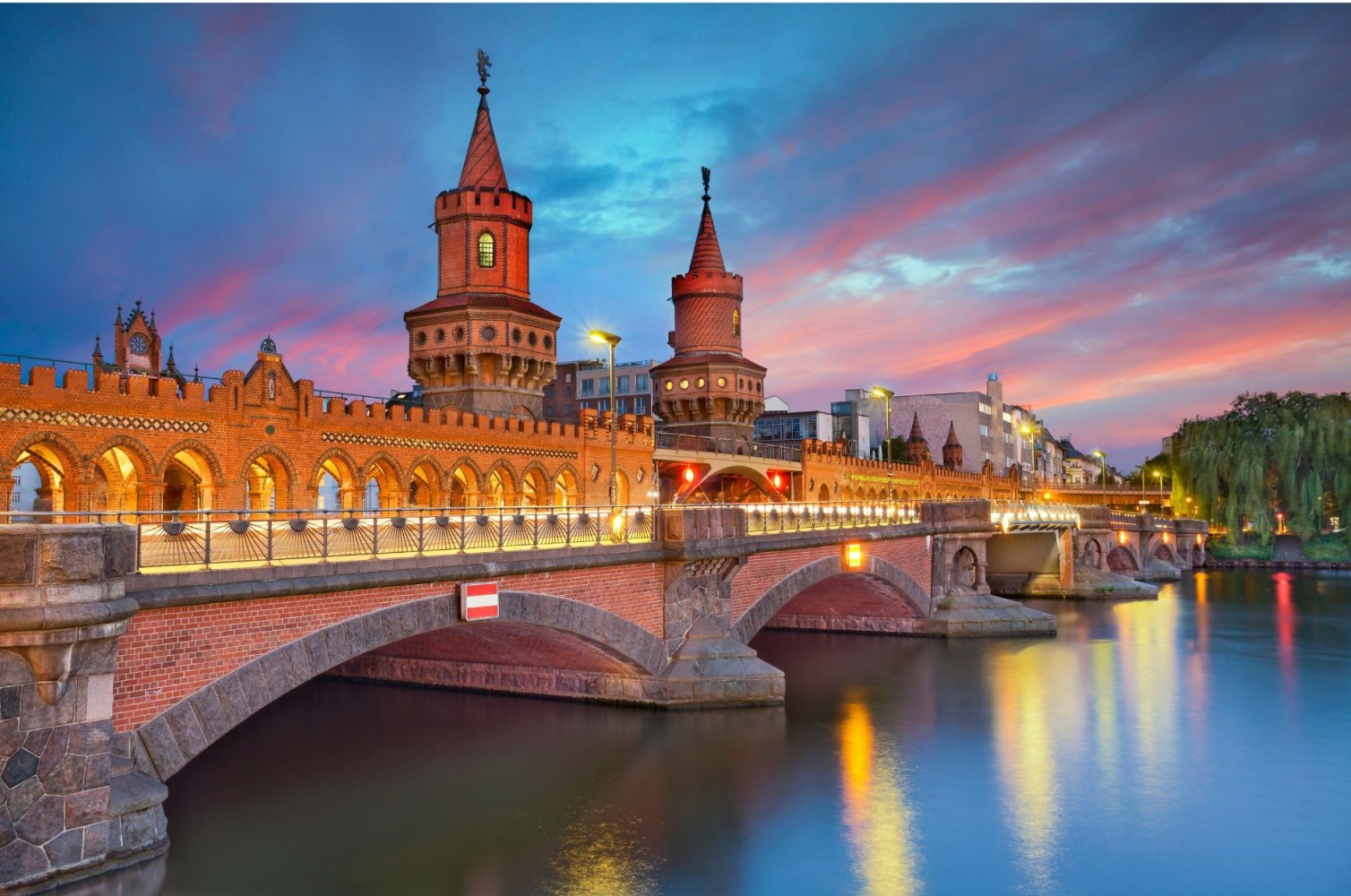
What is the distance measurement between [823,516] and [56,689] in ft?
90.6

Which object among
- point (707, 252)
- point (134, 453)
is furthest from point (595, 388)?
point (134, 453)

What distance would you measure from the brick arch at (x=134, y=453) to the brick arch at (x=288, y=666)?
14.2 metres

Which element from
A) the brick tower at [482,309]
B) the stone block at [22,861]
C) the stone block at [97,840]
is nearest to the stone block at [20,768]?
the stone block at [22,861]

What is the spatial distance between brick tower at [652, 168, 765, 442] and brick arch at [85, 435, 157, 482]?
39.8 metres

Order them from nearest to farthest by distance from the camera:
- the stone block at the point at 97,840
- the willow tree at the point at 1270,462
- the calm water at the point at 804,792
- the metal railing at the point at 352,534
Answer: the stone block at the point at 97,840, the metal railing at the point at 352,534, the calm water at the point at 804,792, the willow tree at the point at 1270,462

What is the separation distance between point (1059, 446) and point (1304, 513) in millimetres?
112309

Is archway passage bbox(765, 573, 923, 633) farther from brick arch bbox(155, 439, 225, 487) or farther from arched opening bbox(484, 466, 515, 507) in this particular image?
brick arch bbox(155, 439, 225, 487)

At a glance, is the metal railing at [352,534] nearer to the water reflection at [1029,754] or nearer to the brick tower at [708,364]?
the water reflection at [1029,754]

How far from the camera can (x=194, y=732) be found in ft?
50.0

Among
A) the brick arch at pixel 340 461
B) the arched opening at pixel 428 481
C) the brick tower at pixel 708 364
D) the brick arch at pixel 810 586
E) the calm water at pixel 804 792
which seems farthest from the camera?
the brick tower at pixel 708 364

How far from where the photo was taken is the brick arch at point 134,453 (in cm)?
2951

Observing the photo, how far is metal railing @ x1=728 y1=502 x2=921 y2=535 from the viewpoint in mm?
32719

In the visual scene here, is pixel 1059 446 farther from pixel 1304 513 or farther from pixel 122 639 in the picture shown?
pixel 122 639

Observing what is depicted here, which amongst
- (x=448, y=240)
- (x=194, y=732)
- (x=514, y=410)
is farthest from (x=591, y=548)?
(x=448, y=240)
